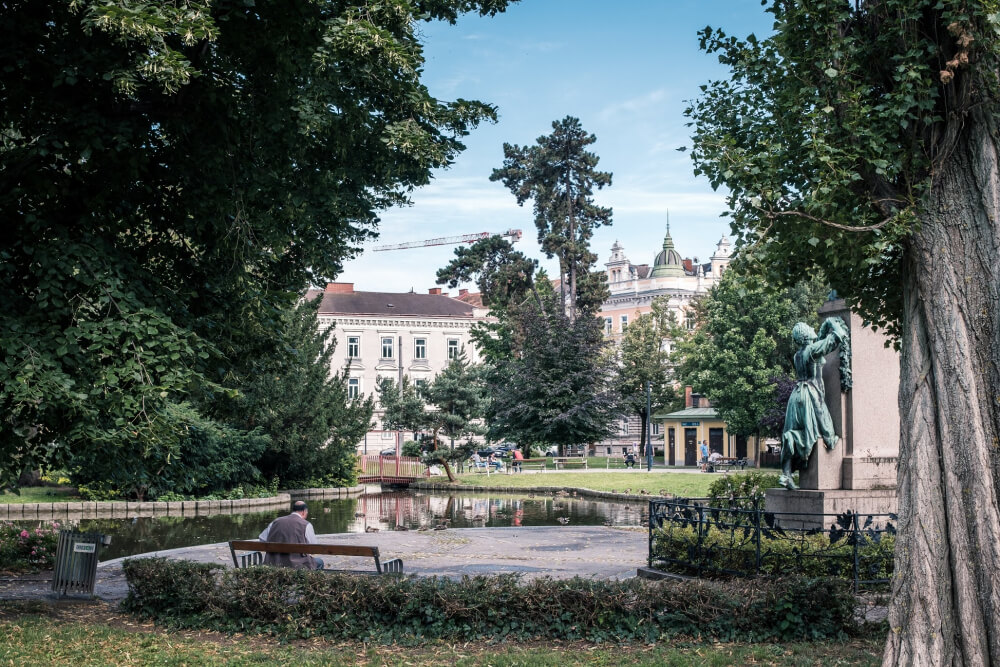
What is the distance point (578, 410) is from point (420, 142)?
1259 inches

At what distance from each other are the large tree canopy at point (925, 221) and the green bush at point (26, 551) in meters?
11.8

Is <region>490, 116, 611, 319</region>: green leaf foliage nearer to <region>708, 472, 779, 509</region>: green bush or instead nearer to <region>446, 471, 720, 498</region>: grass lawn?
<region>446, 471, 720, 498</region>: grass lawn

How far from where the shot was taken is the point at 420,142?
13.1 m

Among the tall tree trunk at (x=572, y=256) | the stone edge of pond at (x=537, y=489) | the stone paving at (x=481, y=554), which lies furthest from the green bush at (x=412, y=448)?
the stone paving at (x=481, y=554)

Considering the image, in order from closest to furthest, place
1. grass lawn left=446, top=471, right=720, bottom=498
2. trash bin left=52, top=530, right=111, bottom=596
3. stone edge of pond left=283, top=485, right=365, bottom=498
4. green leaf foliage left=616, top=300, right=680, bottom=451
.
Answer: trash bin left=52, top=530, right=111, bottom=596, grass lawn left=446, top=471, right=720, bottom=498, stone edge of pond left=283, top=485, right=365, bottom=498, green leaf foliage left=616, top=300, right=680, bottom=451

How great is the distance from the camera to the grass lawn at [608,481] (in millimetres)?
34250

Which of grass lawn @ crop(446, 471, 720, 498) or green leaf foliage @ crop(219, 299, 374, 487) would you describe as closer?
grass lawn @ crop(446, 471, 720, 498)

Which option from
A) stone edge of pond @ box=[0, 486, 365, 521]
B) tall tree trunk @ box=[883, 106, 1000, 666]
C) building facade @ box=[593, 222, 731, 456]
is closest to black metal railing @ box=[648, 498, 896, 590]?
tall tree trunk @ box=[883, 106, 1000, 666]

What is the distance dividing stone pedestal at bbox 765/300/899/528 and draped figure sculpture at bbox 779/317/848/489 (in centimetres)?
16

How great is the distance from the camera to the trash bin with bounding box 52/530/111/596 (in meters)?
11.4

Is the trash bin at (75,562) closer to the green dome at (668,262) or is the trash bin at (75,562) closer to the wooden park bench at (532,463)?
the wooden park bench at (532,463)

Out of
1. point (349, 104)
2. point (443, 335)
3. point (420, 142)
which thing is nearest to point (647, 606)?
point (420, 142)

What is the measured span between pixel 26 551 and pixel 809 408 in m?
12.2

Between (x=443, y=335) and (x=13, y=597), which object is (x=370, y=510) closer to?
(x=13, y=597)
